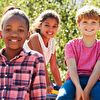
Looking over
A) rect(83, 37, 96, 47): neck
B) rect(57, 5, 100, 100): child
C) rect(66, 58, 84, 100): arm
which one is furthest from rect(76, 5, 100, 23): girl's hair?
rect(66, 58, 84, 100): arm

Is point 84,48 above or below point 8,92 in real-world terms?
above

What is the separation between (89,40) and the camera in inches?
166

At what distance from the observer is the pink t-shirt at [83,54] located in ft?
13.4

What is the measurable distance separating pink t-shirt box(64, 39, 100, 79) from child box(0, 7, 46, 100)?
1030mm

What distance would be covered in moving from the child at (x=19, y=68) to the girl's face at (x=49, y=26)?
6.16ft

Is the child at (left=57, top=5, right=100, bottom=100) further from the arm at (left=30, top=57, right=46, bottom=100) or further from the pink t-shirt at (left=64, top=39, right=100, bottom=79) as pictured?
the arm at (left=30, top=57, right=46, bottom=100)

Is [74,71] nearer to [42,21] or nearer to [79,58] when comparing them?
[79,58]

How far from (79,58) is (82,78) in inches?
9.2

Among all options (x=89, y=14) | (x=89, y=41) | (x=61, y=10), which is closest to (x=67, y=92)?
(x=89, y=41)

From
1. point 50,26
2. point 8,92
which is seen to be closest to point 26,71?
point 8,92

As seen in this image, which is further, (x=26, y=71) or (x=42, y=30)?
(x=42, y=30)

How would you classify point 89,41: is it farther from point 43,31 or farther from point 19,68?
point 19,68

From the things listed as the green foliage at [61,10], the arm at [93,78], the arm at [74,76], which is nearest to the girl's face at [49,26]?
the arm at [74,76]

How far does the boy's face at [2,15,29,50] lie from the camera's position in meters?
3.10
